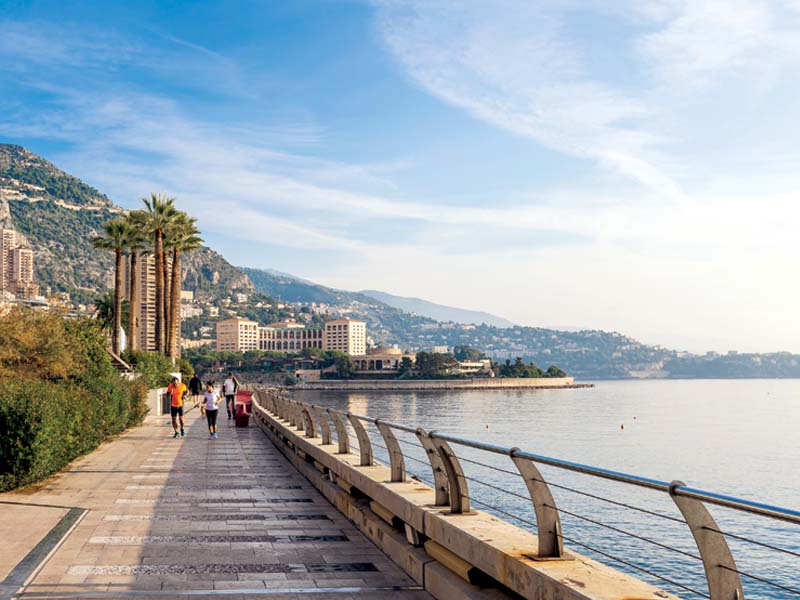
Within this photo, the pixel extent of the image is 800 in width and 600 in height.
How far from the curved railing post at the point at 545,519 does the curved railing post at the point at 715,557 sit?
163 cm

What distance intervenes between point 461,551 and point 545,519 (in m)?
1.07

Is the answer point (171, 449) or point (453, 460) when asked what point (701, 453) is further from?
point (453, 460)

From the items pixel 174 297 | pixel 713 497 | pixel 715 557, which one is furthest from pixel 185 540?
pixel 174 297

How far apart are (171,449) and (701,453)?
39.2 m

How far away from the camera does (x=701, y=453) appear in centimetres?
5353

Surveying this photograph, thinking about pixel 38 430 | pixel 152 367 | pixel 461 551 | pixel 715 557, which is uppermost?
pixel 152 367

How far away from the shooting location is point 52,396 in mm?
14750

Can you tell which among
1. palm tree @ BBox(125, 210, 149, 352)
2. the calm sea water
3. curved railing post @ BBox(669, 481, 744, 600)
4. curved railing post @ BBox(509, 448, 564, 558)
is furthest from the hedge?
palm tree @ BBox(125, 210, 149, 352)

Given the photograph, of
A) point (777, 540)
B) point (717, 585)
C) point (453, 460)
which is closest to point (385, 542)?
point (453, 460)

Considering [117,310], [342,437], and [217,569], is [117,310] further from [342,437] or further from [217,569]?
[217,569]

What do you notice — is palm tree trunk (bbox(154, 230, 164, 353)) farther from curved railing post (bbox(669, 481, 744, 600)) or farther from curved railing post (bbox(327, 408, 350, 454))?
curved railing post (bbox(669, 481, 744, 600))

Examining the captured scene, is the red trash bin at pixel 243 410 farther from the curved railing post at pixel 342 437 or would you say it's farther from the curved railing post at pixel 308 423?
the curved railing post at pixel 342 437

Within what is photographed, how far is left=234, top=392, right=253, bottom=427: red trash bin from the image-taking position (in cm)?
3325

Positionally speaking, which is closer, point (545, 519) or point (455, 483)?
point (545, 519)
